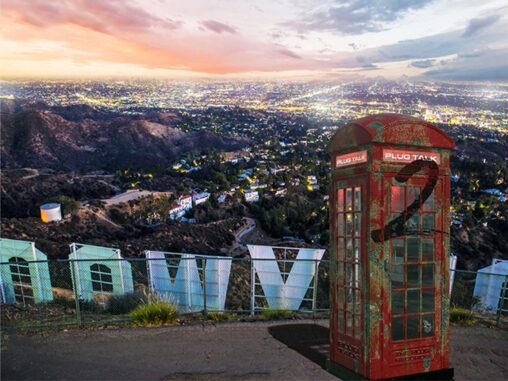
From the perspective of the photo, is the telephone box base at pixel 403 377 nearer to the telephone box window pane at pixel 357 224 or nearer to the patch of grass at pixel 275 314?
the telephone box window pane at pixel 357 224

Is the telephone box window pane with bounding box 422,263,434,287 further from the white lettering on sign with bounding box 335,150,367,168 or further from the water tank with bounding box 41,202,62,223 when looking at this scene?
the water tank with bounding box 41,202,62,223

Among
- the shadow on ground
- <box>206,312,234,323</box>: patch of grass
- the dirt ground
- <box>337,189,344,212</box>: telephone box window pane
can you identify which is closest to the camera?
<box>337,189,344,212</box>: telephone box window pane

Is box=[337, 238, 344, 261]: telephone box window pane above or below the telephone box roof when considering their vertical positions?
below

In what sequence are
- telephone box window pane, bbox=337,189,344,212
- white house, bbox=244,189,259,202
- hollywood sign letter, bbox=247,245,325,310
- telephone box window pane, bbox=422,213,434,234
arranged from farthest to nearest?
1. white house, bbox=244,189,259,202
2. hollywood sign letter, bbox=247,245,325,310
3. telephone box window pane, bbox=337,189,344,212
4. telephone box window pane, bbox=422,213,434,234

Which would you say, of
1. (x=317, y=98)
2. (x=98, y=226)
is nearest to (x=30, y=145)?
(x=98, y=226)

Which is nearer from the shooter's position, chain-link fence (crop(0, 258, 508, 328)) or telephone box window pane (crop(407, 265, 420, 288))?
telephone box window pane (crop(407, 265, 420, 288))

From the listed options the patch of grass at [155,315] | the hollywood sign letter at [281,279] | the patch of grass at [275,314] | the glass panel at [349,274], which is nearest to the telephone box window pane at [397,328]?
the glass panel at [349,274]

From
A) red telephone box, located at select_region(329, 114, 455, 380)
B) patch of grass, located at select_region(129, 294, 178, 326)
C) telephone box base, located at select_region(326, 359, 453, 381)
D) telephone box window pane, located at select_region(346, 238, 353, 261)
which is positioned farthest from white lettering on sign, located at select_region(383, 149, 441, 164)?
patch of grass, located at select_region(129, 294, 178, 326)

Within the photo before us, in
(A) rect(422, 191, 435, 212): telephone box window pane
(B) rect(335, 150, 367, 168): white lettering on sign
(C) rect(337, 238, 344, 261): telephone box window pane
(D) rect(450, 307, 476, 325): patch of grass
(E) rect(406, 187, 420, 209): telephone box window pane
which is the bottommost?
(D) rect(450, 307, 476, 325): patch of grass
